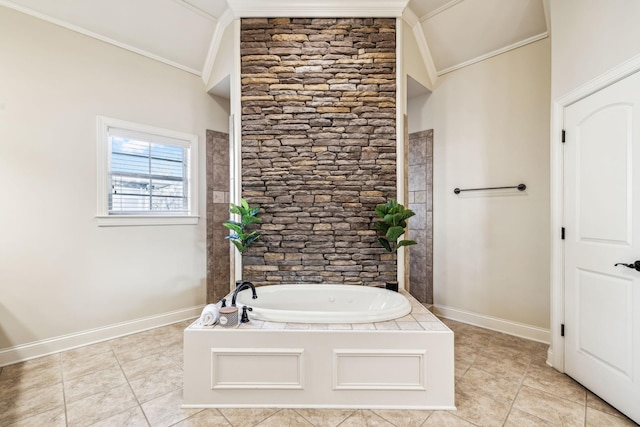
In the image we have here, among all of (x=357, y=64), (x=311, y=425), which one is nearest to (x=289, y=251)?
(x=311, y=425)

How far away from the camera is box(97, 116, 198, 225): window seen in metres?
2.61

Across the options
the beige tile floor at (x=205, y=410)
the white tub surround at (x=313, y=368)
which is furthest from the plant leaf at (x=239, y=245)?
the beige tile floor at (x=205, y=410)

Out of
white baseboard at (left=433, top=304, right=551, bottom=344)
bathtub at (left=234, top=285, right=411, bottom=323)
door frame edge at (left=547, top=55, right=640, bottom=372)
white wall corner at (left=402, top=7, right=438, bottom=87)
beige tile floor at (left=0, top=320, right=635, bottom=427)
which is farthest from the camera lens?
white wall corner at (left=402, top=7, right=438, bottom=87)

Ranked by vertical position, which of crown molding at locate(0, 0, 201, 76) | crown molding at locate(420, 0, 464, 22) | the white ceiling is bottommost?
crown molding at locate(0, 0, 201, 76)

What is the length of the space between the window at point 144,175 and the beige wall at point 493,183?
2943mm

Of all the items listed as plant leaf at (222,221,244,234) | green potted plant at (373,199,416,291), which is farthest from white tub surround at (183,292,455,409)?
plant leaf at (222,221,244,234)

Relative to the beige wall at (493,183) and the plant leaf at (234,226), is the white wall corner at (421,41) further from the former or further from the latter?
the plant leaf at (234,226)

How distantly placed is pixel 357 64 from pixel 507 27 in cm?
148

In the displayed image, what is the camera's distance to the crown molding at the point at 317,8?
2.57 metres

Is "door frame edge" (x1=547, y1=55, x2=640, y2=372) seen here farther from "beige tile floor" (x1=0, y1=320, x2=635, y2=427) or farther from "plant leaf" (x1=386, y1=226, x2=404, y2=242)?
"plant leaf" (x1=386, y1=226, x2=404, y2=242)

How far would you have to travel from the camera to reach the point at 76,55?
244 cm

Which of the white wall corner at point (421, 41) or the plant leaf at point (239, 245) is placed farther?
the white wall corner at point (421, 41)

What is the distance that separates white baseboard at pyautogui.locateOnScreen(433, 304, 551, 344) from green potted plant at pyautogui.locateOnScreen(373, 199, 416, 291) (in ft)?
3.62

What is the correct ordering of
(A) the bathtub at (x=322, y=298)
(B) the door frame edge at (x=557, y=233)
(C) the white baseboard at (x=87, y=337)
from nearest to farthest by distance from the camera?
(B) the door frame edge at (x=557, y=233)
(C) the white baseboard at (x=87, y=337)
(A) the bathtub at (x=322, y=298)
